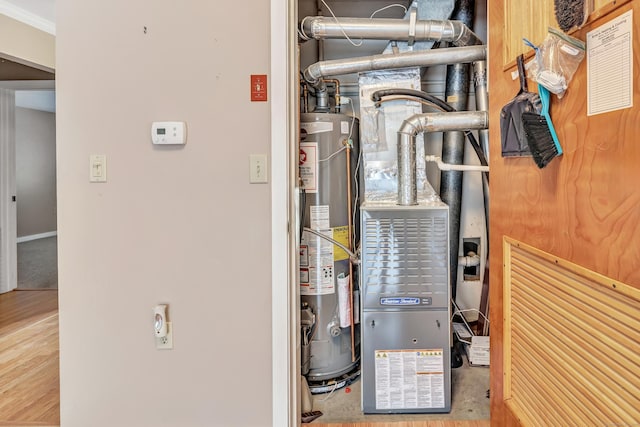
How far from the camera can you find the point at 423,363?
1814mm

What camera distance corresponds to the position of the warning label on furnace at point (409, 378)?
5.93ft

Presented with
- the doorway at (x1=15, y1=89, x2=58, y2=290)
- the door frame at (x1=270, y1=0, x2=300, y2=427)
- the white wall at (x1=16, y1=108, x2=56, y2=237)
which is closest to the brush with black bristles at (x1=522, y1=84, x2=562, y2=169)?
the door frame at (x1=270, y1=0, x2=300, y2=427)

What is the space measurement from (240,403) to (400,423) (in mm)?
780

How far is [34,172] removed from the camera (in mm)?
6652

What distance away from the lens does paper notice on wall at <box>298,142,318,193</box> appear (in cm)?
200

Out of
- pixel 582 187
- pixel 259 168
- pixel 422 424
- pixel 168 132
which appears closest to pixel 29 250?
pixel 168 132

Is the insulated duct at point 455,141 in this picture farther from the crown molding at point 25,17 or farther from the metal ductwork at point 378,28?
the crown molding at point 25,17

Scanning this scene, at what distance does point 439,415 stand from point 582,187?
151 centimetres

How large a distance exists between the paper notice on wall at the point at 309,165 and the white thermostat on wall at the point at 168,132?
2.26 feet

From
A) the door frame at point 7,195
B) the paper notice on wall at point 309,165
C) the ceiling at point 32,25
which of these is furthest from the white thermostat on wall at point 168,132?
the door frame at point 7,195

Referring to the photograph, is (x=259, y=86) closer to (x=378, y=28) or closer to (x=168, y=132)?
(x=168, y=132)

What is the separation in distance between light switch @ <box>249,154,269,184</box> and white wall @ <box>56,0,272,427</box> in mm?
36

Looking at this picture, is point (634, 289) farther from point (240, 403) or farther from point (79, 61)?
point (79, 61)

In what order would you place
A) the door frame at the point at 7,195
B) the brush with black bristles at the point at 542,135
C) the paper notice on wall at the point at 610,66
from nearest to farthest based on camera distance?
the paper notice on wall at the point at 610,66 < the brush with black bristles at the point at 542,135 < the door frame at the point at 7,195
